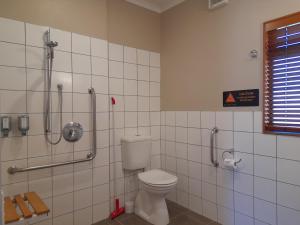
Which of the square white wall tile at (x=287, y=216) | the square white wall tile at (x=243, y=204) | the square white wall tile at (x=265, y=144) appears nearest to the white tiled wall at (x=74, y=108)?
the square white wall tile at (x=243, y=204)

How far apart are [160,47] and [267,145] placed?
6.18ft

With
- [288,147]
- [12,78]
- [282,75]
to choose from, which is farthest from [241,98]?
[12,78]

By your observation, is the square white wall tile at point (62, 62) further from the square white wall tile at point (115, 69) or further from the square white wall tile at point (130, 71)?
the square white wall tile at point (130, 71)

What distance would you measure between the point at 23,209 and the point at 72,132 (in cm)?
79

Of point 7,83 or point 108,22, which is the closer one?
point 7,83

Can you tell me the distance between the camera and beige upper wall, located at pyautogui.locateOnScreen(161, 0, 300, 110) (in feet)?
6.43

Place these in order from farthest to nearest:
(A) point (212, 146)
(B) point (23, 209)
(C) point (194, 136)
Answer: (C) point (194, 136) → (A) point (212, 146) → (B) point (23, 209)

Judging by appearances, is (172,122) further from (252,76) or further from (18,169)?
(18,169)

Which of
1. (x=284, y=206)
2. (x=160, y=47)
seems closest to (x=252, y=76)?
(x=284, y=206)

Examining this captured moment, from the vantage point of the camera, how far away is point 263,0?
191cm

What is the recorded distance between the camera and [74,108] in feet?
7.15

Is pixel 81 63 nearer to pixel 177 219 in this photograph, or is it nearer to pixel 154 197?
pixel 154 197

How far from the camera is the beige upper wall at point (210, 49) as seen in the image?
196cm

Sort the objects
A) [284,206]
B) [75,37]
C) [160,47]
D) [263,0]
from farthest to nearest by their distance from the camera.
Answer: [160,47] < [75,37] < [263,0] < [284,206]
